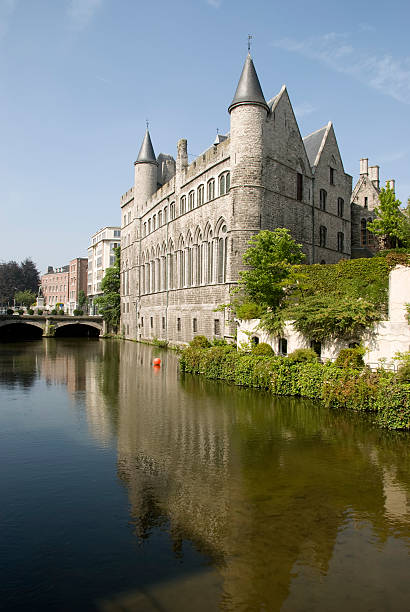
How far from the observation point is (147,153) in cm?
4978

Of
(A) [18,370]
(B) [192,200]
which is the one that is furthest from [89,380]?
(B) [192,200]

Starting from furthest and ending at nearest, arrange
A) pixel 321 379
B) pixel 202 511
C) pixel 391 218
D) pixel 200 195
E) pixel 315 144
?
pixel 315 144
pixel 200 195
pixel 391 218
pixel 321 379
pixel 202 511

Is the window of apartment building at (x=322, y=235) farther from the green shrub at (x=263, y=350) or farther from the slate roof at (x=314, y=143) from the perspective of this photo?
the green shrub at (x=263, y=350)

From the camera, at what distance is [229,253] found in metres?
28.7

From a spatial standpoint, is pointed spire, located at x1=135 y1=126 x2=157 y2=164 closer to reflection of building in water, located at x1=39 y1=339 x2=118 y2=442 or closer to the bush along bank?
reflection of building in water, located at x1=39 y1=339 x2=118 y2=442

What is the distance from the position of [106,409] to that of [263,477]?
739cm

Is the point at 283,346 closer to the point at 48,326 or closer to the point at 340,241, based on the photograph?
the point at 340,241

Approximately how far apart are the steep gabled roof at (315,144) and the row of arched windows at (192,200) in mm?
8344

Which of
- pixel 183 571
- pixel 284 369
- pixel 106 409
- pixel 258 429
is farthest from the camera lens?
pixel 284 369

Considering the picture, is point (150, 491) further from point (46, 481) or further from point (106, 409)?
point (106, 409)

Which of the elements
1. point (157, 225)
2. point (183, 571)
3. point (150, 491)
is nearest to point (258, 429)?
point (150, 491)

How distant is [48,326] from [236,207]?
37061mm

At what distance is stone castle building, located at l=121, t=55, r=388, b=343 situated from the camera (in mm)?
28234

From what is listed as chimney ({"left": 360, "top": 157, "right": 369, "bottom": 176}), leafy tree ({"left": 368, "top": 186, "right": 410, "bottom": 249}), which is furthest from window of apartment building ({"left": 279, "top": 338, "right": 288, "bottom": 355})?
chimney ({"left": 360, "top": 157, "right": 369, "bottom": 176})
